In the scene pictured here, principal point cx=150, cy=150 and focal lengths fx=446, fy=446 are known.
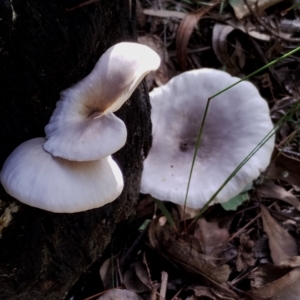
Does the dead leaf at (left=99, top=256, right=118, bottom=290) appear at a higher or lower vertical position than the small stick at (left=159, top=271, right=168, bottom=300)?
higher

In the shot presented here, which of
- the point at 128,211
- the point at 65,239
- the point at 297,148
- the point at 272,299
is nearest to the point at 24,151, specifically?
the point at 65,239

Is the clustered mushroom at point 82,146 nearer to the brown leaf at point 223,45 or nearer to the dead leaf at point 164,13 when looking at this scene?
the brown leaf at point 223,45

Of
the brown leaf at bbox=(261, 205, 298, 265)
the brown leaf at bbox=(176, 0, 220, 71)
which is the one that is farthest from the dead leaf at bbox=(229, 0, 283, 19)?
the brown leaf at bbox=(261, 205, 298, 265)

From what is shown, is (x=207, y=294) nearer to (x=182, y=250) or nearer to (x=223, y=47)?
(x=182, y=250)

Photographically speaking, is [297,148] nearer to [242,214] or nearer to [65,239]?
[242,214]

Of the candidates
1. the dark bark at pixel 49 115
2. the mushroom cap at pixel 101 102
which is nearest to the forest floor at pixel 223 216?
the dark bark at pixel 49 115

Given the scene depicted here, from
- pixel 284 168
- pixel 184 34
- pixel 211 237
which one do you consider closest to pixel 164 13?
pixel 184 34

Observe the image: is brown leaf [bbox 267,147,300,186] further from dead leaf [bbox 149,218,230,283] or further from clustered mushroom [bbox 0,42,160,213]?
clustered mushroom [bbox 0,42,160,213]
